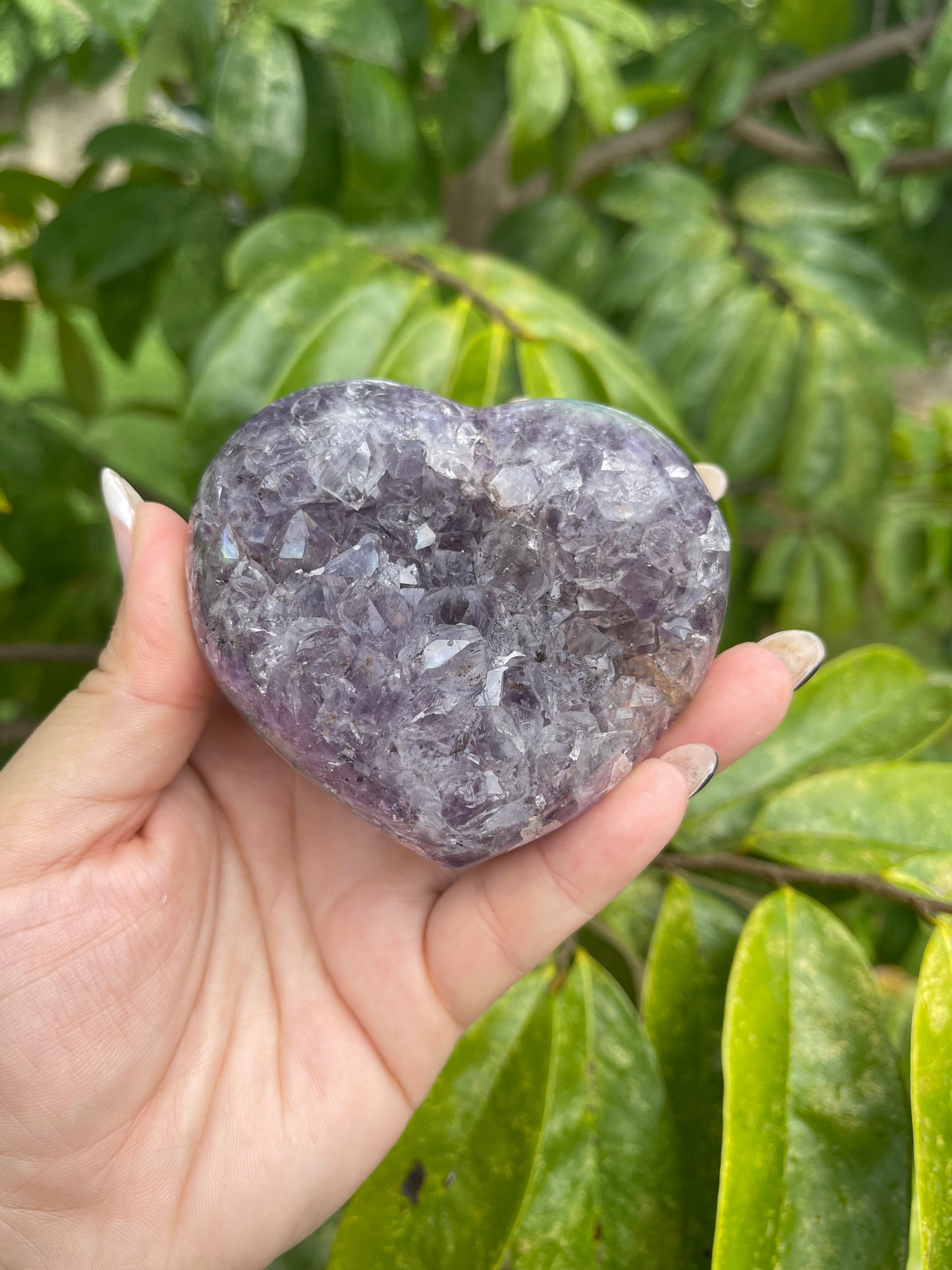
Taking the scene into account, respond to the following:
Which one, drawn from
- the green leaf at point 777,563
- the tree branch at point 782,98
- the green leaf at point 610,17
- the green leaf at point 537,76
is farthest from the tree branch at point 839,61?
the green leaf at point 777,563

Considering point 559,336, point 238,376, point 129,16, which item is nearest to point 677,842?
point 559,336

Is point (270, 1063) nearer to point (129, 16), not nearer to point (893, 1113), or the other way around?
point (893, 1113)

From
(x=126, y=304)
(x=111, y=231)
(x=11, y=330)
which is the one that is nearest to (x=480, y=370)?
(x=111, y=231)

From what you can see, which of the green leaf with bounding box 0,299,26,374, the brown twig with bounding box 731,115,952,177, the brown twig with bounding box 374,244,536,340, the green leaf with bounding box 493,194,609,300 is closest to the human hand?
the brown twig with bounding box 374,244,536,340

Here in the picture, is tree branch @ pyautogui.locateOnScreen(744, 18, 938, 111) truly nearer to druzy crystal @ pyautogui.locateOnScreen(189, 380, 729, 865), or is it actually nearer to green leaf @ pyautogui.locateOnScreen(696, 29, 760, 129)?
green leaf @ pyautogui.locateOnScreen(696, 29, 760, 129)

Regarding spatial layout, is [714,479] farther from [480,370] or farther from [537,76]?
[537,76]
